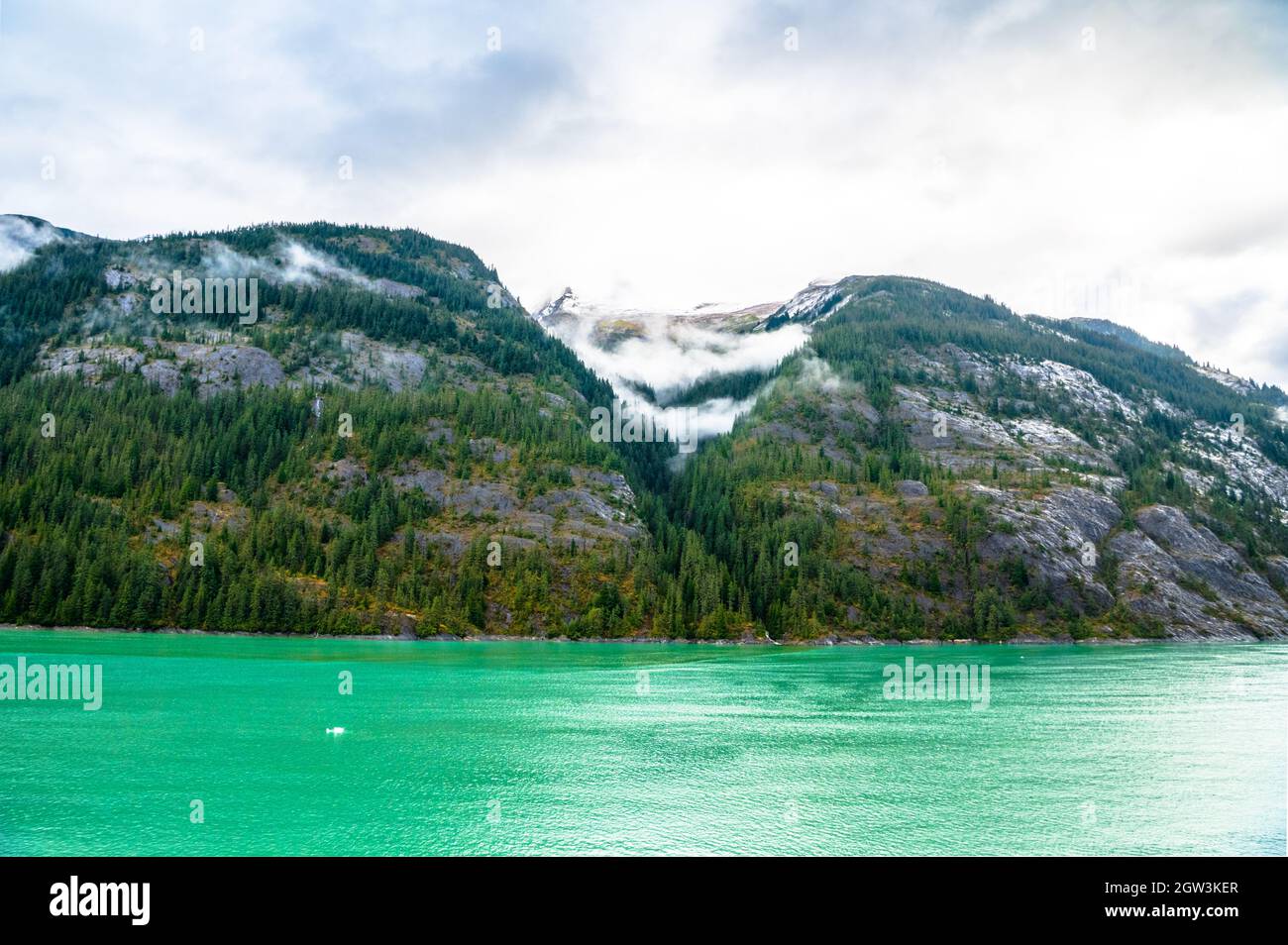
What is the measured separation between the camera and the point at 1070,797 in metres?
44.0

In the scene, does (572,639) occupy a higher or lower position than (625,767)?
lower

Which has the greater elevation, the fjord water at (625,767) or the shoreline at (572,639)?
the fjord water at (625,767)

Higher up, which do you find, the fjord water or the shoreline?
the fjord water

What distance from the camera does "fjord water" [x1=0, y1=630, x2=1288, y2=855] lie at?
35688 mm

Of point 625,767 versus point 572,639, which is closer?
point 625,767

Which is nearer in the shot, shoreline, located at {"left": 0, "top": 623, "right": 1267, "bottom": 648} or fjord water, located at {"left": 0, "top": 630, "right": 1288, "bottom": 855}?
fjord water, located at {"left": 0, "top": 630, "right": 1288, "bottom": 855}

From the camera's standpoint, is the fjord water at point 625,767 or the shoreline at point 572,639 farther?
the shoreline at point 572,639

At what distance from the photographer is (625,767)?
4944 centimetres

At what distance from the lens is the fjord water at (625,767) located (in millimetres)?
35688
